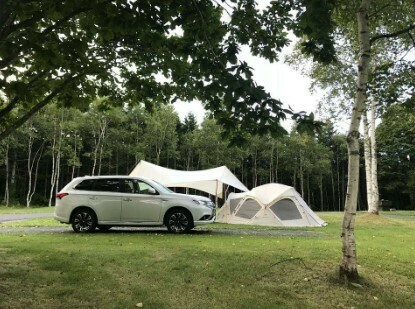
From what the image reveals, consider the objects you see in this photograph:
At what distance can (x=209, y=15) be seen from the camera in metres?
5.17

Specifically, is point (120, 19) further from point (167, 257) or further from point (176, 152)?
point (176, 152)

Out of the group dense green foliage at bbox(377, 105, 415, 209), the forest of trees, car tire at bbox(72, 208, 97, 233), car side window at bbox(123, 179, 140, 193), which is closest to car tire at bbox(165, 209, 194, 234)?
car side window at bbox(123, 179, 140, 193)

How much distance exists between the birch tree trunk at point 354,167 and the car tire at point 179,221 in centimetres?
634

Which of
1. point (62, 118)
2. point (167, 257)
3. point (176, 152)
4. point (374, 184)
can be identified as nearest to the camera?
point (167, 257)

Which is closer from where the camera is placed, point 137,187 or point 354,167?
point 354,167

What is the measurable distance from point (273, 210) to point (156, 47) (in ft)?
35.3

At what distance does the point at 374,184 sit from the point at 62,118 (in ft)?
98.4

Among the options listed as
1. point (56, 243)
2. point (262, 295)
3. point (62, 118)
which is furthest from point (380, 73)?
point (62, 118)

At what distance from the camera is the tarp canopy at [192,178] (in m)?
17.5

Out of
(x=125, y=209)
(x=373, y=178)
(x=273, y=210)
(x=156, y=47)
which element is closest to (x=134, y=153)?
(x=273, y=210)

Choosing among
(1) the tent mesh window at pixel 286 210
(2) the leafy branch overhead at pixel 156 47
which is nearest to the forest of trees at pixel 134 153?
(1) the tent mesh window at pixel 286 210

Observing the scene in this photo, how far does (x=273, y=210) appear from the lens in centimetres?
1543

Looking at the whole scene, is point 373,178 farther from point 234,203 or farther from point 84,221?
point 84,221

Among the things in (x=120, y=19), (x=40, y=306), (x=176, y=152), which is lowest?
(x=40, y=306)
